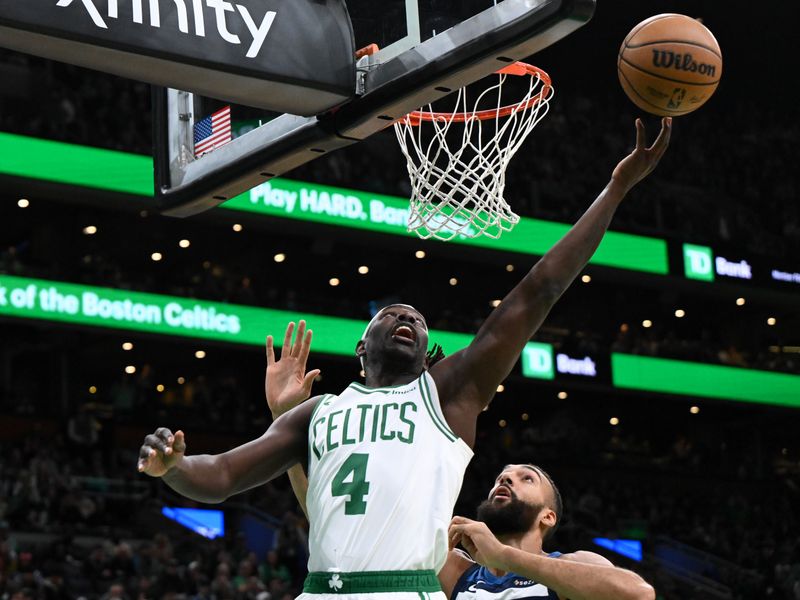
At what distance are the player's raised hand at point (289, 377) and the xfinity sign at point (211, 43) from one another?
0.79 meters

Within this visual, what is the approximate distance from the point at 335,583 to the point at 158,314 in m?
14.2

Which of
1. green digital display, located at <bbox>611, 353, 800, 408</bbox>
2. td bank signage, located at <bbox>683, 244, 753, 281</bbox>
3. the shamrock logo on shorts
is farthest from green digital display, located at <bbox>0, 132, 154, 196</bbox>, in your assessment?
the shamrock logo on shorts

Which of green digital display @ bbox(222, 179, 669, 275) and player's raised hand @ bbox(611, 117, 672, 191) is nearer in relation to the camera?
player's raised hand @ bbox(611, 117, 672, 191)

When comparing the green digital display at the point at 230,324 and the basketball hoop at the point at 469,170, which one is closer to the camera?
the basketball hoop at the point at 469,170

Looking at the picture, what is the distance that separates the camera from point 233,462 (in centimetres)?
364

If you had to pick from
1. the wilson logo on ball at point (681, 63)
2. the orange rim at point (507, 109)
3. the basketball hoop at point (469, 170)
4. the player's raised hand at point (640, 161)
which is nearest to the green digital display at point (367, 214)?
the orange rim at point (507, 109)

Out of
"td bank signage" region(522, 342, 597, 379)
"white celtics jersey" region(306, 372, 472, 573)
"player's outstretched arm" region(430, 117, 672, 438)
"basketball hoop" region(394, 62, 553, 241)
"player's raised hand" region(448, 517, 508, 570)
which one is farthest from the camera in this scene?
"td bank signage" region(522, 342, 597, 379)

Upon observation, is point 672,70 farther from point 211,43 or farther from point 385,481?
point 385,481

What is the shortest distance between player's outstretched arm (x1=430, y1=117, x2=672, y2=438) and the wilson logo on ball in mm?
800

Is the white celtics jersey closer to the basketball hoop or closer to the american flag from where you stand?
the american flag

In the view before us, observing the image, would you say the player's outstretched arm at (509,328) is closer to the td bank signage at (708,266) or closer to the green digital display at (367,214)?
the green digital display at (367,214)

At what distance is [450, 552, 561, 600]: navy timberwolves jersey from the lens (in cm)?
415

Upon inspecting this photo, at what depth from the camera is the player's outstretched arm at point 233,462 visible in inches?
133

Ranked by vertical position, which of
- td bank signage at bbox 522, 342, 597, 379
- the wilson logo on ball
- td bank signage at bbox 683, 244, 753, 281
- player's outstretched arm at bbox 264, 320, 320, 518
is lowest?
player's outstretched arm at bbox 264, 320, 320, 518
